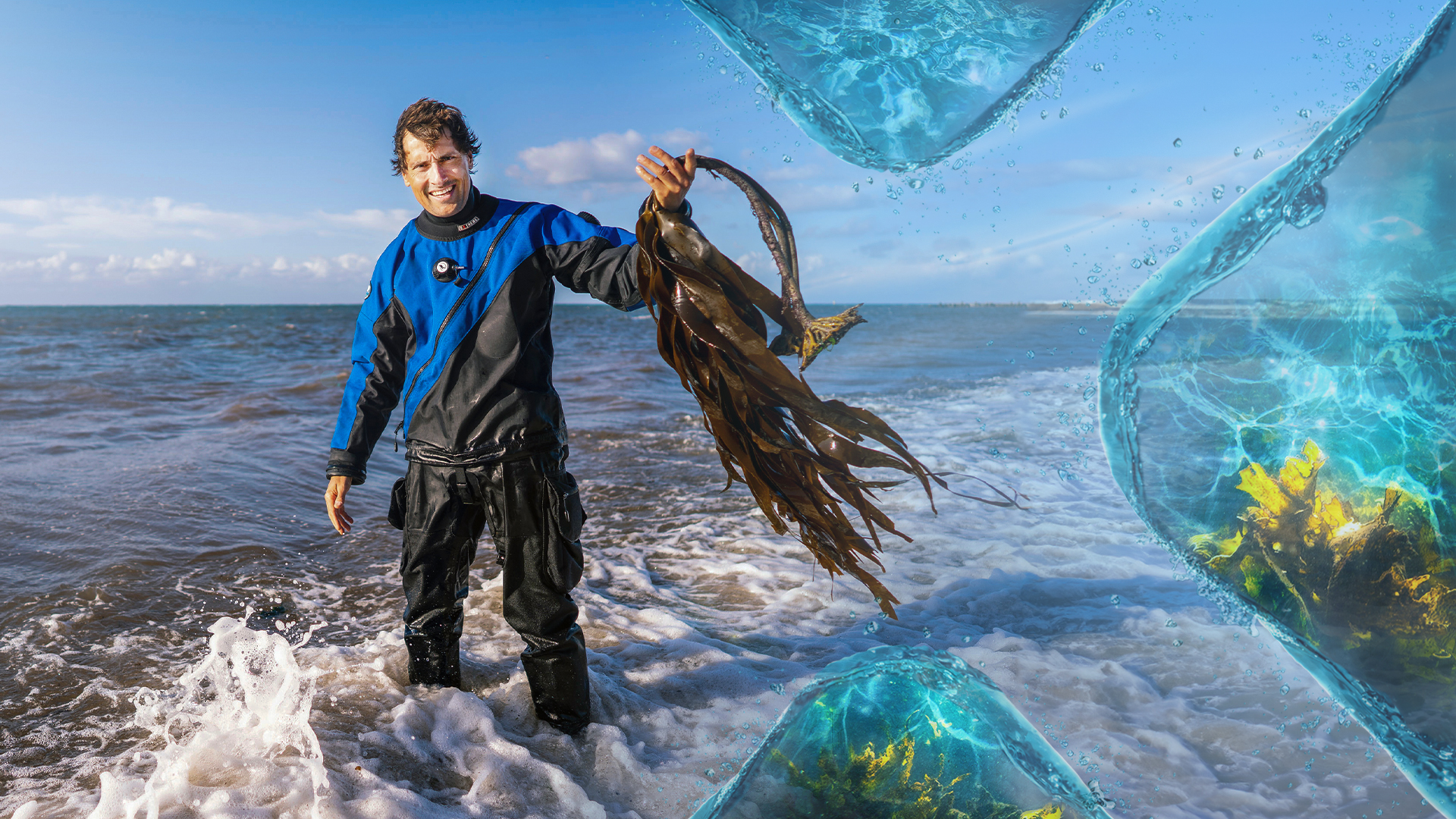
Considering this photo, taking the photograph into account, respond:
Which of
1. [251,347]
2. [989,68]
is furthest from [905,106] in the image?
[251,347]

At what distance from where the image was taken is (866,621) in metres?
3.82

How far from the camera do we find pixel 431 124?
2.40 metres

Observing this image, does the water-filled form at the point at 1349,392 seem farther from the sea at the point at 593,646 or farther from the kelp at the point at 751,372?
the kelp at the point at 751,372

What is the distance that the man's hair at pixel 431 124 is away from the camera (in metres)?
2.40

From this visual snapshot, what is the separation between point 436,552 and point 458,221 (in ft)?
3.57

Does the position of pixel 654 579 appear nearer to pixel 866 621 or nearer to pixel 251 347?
pixel 866 621

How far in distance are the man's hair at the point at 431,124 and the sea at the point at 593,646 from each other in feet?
5.93

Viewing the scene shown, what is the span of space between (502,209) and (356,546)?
3.17m

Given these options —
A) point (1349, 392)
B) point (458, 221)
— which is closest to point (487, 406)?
point (458, 221)

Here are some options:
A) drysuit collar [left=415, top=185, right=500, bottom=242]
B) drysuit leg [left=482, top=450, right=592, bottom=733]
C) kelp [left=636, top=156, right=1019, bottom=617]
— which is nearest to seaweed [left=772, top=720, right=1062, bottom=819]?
kelp [left=636, top=156, right=1019, bottom=617]

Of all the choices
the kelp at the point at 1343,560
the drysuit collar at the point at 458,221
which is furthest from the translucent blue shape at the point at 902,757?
the drysuit collar at the point at 458,221

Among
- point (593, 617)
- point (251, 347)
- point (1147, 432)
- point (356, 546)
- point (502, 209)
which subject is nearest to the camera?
point (1147, 432)

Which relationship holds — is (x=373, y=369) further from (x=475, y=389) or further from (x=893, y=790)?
(x=893, y=790)

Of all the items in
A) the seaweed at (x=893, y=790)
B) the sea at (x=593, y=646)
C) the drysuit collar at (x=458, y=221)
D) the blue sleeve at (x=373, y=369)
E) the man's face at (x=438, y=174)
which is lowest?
the sea at (x=593, y=646)
